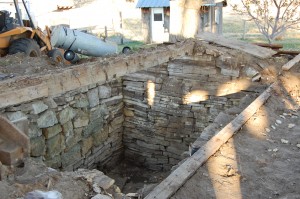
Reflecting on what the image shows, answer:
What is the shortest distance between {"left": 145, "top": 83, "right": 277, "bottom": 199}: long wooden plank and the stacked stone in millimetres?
2215

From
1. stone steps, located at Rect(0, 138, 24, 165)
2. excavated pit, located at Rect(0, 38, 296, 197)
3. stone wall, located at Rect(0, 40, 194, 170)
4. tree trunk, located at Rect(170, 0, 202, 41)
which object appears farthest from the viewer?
tree trunk, located at Rect(170, 0, 202, 41)

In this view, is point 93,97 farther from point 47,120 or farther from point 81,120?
point 47,120

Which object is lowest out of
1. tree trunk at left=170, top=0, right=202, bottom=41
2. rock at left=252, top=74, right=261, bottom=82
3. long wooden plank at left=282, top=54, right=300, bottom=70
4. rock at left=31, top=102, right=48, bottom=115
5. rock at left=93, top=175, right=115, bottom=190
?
rock at left=93, top=175, right=115, bottom=190

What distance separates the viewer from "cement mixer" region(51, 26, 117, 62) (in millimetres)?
8633

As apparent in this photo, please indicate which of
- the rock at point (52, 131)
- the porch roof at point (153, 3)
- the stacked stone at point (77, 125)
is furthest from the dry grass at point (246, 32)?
the rock at point (52, 131)

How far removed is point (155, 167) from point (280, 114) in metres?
3.79

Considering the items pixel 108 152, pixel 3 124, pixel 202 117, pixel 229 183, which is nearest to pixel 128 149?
pixel 108 152

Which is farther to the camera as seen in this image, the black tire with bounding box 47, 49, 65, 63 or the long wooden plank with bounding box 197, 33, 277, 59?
the black tire with bounding box 47, 49, 65, 63

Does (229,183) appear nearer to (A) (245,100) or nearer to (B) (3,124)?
(B) (3,124)

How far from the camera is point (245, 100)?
5.79 m

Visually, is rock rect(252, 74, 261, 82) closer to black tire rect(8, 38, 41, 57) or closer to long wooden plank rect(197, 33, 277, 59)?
long wooden plank rect(197, 33, 277, 59)

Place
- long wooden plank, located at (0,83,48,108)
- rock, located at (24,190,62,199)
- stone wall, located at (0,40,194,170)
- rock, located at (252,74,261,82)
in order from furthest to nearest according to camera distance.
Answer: rock, located at (252,74,261,82) < stone wall, located at (0,40,194,170) < long wooden plank, located at (0,83,48,108) < rock, located at (24,190,62,199)

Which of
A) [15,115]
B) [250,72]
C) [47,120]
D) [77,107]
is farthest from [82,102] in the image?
[250,72]

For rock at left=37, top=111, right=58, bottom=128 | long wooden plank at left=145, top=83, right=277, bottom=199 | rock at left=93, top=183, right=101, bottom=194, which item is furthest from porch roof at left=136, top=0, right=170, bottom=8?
rock at left=93, top=183, right=101, bottom=194
